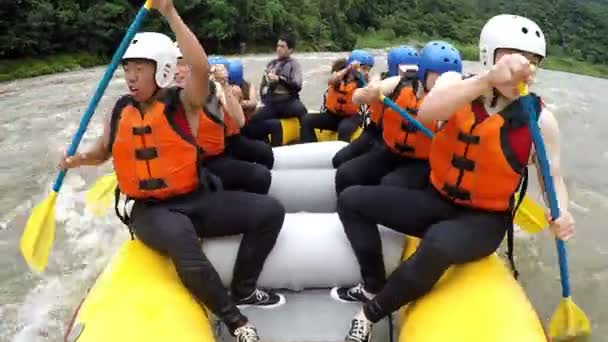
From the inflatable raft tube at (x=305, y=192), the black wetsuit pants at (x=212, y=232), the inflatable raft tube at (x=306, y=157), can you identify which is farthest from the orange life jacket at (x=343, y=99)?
the black wetsuit pants at (x=212, y=232)

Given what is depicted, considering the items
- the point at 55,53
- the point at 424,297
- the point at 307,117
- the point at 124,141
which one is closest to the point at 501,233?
the point at 424,297

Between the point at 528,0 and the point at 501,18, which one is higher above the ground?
the point at 501,18

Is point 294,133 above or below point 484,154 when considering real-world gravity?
below

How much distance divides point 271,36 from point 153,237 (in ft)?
67.1

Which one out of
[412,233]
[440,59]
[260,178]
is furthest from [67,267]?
[440,59]

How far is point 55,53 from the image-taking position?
1659 centimetres

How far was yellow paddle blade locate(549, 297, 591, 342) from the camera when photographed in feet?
9.16

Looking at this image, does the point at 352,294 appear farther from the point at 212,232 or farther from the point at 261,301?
the point at 212,232

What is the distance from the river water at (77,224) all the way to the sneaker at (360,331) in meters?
1.46

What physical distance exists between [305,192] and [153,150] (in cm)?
157

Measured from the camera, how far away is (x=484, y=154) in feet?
8.12

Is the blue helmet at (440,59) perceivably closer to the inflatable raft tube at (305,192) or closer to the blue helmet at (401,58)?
the blue helmet at (401,58)

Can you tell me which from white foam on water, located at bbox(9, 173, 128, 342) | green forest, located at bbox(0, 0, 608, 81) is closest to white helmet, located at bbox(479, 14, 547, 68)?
white foam on water, located at bbox(9, 173, 128, 342)

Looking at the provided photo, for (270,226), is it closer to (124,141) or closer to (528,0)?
(124,141)
